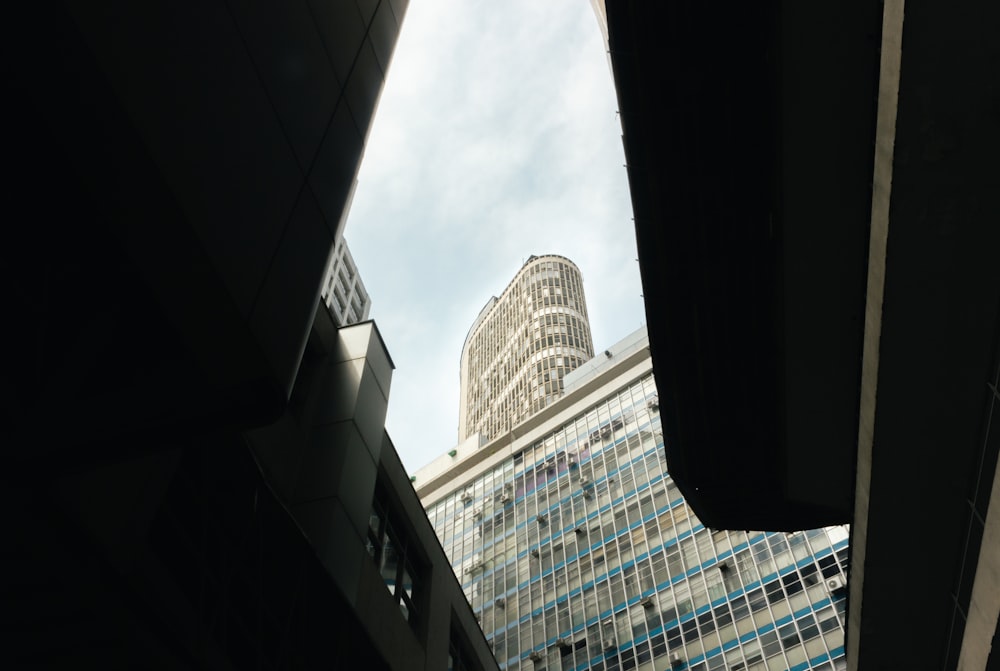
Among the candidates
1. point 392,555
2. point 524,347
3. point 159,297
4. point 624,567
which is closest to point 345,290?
point 524,347

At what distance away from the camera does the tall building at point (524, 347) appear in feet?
304

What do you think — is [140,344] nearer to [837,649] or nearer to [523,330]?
[837,649]

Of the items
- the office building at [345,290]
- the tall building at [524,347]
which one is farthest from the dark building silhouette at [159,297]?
the tall building at [524,347]

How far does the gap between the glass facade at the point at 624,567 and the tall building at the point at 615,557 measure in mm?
97

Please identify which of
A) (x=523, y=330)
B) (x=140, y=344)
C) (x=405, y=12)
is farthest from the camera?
(x=523, y=330)

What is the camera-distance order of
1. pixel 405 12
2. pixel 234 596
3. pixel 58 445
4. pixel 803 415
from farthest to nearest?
pixel 803 415 < pixel 405 12 < pixel 234 596 < pixel 58 445

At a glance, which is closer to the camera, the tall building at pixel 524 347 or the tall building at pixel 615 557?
the tall building at pixel 615 557

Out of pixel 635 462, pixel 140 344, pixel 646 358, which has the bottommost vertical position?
pixel 140 344

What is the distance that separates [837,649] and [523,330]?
238 ft

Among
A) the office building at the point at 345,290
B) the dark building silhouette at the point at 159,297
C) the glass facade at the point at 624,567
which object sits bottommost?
the dark building silhouette at the point at 159,297

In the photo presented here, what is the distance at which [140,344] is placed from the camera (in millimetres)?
6051

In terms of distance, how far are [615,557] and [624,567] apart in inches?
54.5

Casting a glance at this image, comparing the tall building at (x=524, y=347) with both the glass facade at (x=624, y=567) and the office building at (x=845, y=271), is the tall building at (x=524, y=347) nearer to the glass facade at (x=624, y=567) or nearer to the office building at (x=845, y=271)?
the glass facade at (x=624, y=567)

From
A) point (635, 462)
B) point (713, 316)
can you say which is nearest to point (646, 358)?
point (635, 462)
